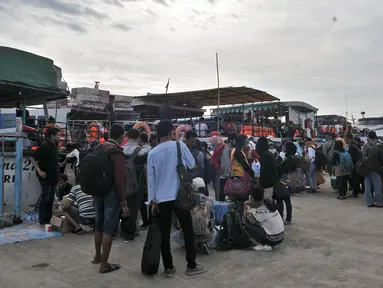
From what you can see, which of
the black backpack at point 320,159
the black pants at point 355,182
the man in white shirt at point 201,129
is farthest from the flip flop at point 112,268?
the man in white shirt at point 201,129

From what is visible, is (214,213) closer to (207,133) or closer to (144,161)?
(144,161)

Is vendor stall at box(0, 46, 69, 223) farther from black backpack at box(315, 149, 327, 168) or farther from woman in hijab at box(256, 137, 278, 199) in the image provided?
black backpack at box(315, 149, 327, 168)

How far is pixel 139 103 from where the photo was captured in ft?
53.7

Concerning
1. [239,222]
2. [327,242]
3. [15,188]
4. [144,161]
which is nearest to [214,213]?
[239,222]

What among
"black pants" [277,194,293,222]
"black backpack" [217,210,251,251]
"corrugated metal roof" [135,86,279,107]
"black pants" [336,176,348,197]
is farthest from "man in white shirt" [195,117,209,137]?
"black backpack" [217,210,251,251]

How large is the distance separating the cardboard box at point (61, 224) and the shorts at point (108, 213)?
195cm

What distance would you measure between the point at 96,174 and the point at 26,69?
16.9ft

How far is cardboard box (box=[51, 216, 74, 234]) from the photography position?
607 cm

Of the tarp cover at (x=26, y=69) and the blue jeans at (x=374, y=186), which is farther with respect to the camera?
the blue jeans at (x=374, y=186)

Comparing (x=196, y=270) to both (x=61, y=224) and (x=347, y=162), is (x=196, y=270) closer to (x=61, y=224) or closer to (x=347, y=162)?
(x=61, y=224)

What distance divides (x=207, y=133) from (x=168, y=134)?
10.6m

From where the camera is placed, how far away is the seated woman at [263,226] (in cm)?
510

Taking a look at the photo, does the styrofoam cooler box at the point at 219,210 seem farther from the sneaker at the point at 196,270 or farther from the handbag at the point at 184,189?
the handbag at the point at 184,189

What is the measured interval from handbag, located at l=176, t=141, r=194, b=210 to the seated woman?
1.53 meters
